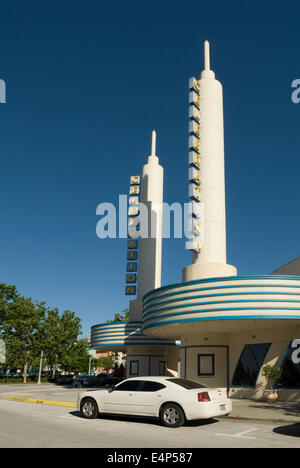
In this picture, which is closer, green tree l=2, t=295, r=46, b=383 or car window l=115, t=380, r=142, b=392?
car window l=115, t=380, r=142, b=392

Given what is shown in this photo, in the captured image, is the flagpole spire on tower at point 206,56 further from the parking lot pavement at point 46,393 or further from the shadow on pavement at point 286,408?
the parking lot pavement at point 46,393

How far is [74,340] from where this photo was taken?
67625 millimetres

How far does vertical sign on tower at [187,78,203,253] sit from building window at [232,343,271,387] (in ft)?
24.5

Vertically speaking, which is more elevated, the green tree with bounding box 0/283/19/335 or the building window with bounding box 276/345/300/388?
the green tree with bounding box 0/283/19/335

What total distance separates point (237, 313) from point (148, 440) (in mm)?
12684

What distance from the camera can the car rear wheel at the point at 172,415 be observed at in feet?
41.2

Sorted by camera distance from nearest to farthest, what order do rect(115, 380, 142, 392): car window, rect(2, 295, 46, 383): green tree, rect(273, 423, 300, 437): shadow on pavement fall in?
rect(273, 423, 300, 437): shadow on pavement < rect(115, 380, 142, 392): car window < rect(2, 295, 46, 383): green tree

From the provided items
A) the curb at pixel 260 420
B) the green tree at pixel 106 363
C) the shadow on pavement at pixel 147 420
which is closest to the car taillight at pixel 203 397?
the shadow on pavement at pixel 147 420

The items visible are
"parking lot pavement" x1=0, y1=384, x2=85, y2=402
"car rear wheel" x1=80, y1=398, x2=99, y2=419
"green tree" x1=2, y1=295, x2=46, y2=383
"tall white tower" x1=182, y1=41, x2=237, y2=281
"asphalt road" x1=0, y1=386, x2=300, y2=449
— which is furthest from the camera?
Answer: "green tree" x1=2, y1=295, x2=46, y2=383

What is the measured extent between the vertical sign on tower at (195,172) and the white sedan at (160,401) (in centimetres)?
1631

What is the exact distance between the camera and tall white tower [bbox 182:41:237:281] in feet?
96.5

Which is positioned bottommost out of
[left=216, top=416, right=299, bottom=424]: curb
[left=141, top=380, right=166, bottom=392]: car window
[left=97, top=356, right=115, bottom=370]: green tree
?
[left=97, top=356, right=115, bottom=370]: green tree
